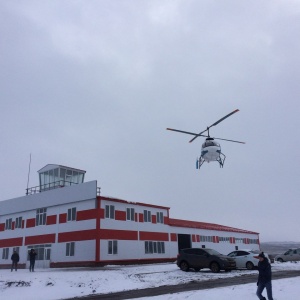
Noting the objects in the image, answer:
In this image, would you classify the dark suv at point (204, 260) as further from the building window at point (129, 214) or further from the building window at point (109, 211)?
the building window at point (129, 214)

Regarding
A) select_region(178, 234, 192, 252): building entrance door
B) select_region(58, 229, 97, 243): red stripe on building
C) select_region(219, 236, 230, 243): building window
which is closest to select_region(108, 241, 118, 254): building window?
select_region(58, 229, 97, 243): red stripe on building

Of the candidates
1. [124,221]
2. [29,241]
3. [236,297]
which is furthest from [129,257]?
[236,297]

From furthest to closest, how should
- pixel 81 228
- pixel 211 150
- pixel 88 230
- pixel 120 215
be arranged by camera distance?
pixel 120 215, pixel 81 228, pixel 88 230, pixel 211 150

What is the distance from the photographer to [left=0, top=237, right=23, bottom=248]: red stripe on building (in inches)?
1582

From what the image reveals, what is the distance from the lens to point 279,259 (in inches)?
1487

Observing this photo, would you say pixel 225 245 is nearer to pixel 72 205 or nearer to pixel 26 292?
pixel 72 205

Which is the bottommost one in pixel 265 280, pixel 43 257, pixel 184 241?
pixel 265 280

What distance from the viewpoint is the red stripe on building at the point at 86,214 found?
33.3 metres

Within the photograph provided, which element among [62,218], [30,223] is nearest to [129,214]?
[62,218]

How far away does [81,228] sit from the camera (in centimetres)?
3391

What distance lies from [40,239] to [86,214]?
7.64m

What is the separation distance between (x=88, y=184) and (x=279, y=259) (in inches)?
861

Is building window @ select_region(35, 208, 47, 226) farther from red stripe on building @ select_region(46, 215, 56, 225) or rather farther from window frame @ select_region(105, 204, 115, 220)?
window frame @ select_region(105, 204, 115, 220)

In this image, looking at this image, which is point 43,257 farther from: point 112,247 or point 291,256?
point 291,256
